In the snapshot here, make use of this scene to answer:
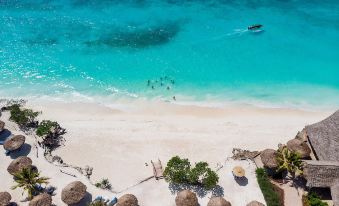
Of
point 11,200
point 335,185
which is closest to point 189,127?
point 335,185

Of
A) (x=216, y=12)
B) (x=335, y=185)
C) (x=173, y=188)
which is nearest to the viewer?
(x=335, y=185)

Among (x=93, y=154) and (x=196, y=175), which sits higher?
(x=93, y=154)

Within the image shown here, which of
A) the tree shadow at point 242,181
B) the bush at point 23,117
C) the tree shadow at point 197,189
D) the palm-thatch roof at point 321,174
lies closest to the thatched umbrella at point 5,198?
the bush at point 23,117

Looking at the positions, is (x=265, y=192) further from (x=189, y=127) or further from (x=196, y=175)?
(x=189, y=127)

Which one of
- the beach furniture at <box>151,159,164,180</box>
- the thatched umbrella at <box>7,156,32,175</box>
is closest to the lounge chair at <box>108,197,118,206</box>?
the beach furniture at <box>151,159,164,180</box>

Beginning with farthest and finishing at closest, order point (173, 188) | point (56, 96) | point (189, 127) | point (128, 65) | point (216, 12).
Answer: point (216, 12)
point (128, 65)
point (56, 96)
point (189, 127)
point (173, 188)

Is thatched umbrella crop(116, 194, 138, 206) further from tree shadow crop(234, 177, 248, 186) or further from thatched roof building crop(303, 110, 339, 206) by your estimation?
thatched roof building crop(303, 110, 339, 206)

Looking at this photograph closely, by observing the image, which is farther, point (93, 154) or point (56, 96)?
point (56, 96)
